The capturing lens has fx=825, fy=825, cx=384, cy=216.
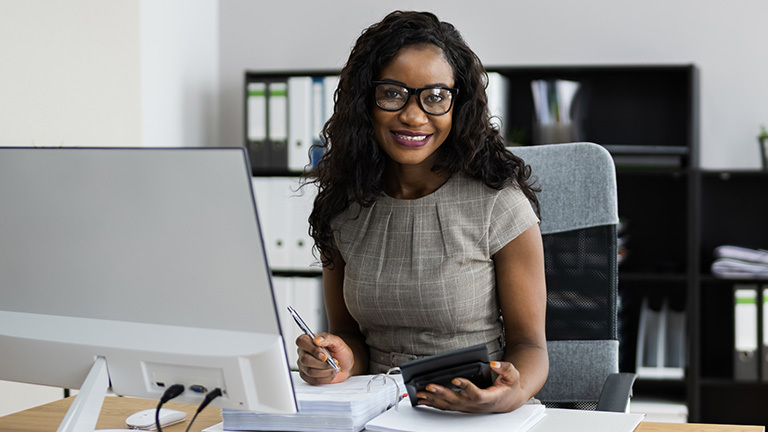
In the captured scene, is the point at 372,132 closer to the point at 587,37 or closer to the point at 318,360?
the point at 318,360

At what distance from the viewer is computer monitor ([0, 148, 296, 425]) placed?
84 cm

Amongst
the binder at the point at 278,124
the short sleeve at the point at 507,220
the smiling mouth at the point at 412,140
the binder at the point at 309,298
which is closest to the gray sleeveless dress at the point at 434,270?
the short sleeve at the point at 507,220

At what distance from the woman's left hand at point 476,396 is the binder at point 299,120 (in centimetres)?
213

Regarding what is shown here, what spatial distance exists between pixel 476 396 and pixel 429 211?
492 millimetres

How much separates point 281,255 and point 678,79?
5.49 ft

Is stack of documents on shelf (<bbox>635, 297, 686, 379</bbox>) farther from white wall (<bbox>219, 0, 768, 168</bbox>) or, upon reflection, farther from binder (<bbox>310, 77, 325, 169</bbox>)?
binder (<bbox>310, 77, 325, 169</bbox>)

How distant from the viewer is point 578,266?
1586mm

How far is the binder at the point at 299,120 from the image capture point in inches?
124

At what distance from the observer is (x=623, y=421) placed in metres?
1.07

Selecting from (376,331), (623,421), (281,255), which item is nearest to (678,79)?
(281,255)

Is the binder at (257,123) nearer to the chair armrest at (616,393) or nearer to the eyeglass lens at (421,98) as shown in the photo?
the eyeglass lens at (421,98)

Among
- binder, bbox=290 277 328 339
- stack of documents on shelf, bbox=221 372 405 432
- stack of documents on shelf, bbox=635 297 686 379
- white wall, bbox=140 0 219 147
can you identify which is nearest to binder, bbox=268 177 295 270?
binder, bbox=290 277 328 339

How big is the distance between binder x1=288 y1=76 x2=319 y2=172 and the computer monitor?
2.19m

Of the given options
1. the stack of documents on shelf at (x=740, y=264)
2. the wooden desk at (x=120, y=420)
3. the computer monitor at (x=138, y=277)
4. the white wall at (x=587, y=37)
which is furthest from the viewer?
the white wall at (x=587, y=37)
